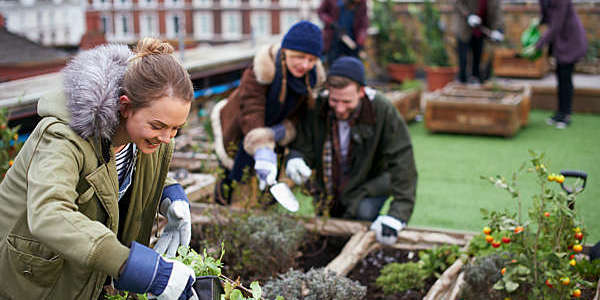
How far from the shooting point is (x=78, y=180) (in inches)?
67.5

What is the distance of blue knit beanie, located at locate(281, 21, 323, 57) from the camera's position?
3.35 m

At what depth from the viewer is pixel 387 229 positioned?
335 centimetres

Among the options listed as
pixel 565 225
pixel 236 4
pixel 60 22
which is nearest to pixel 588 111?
pixel 565 225

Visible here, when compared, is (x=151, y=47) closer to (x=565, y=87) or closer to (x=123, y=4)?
(x=565, y=87)

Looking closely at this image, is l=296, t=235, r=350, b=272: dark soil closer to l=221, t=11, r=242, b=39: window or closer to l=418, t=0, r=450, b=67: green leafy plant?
l=418, t=0, r=450, b=67: green leafy plant

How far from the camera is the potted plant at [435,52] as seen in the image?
9633 millimetres

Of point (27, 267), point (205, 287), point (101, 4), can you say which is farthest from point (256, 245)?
point (101, 4)

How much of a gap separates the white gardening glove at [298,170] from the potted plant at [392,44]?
6919mm

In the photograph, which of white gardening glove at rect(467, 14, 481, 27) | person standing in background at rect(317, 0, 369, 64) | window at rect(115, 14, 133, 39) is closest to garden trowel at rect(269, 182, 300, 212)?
person standing in background at rect(317, 0, 369, 64)

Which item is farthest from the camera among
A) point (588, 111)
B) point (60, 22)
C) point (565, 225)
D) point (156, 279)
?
point (60, 22)

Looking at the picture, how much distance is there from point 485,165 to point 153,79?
4677mm

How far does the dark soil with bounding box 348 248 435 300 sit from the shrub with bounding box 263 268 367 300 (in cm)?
43

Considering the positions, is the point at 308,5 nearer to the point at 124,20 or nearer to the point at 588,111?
the point at 124,20

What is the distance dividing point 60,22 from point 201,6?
12.9 meters
